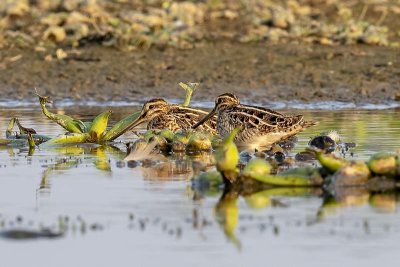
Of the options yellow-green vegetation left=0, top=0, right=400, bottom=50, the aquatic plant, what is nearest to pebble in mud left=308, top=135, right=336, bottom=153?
the aquatic plant

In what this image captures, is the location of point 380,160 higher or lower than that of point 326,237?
higher

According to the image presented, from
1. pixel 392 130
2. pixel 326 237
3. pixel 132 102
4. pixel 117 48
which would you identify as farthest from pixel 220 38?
pixel 326 237

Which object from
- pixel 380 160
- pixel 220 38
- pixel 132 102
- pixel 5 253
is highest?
pixel 220 38

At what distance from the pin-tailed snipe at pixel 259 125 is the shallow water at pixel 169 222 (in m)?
1.61

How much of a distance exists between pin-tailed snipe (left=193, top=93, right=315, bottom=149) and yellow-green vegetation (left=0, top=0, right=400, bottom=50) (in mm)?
8373

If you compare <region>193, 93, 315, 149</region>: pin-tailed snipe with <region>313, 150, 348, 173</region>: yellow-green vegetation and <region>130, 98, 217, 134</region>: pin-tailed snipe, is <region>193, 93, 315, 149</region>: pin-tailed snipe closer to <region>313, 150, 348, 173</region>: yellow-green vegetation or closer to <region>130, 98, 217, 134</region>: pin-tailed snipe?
<region>130, 98, 217, 134</region>: pin-tailed snipe

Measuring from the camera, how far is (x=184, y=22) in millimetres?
22062

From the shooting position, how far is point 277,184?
9594mm

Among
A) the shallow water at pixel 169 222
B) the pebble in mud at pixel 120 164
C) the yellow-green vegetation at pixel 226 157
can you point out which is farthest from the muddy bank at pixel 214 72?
the yellow-green vegetation at pixel 226 157

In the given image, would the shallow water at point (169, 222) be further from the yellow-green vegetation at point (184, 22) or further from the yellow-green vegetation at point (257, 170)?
the yellow-green vegetation at point (184, 22)

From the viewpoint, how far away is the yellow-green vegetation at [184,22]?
70.5 feet

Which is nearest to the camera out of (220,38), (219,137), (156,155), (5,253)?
(5,253)

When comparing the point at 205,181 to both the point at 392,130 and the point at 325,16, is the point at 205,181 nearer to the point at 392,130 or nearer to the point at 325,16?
the point at 392,130

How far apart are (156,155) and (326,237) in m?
4.66
